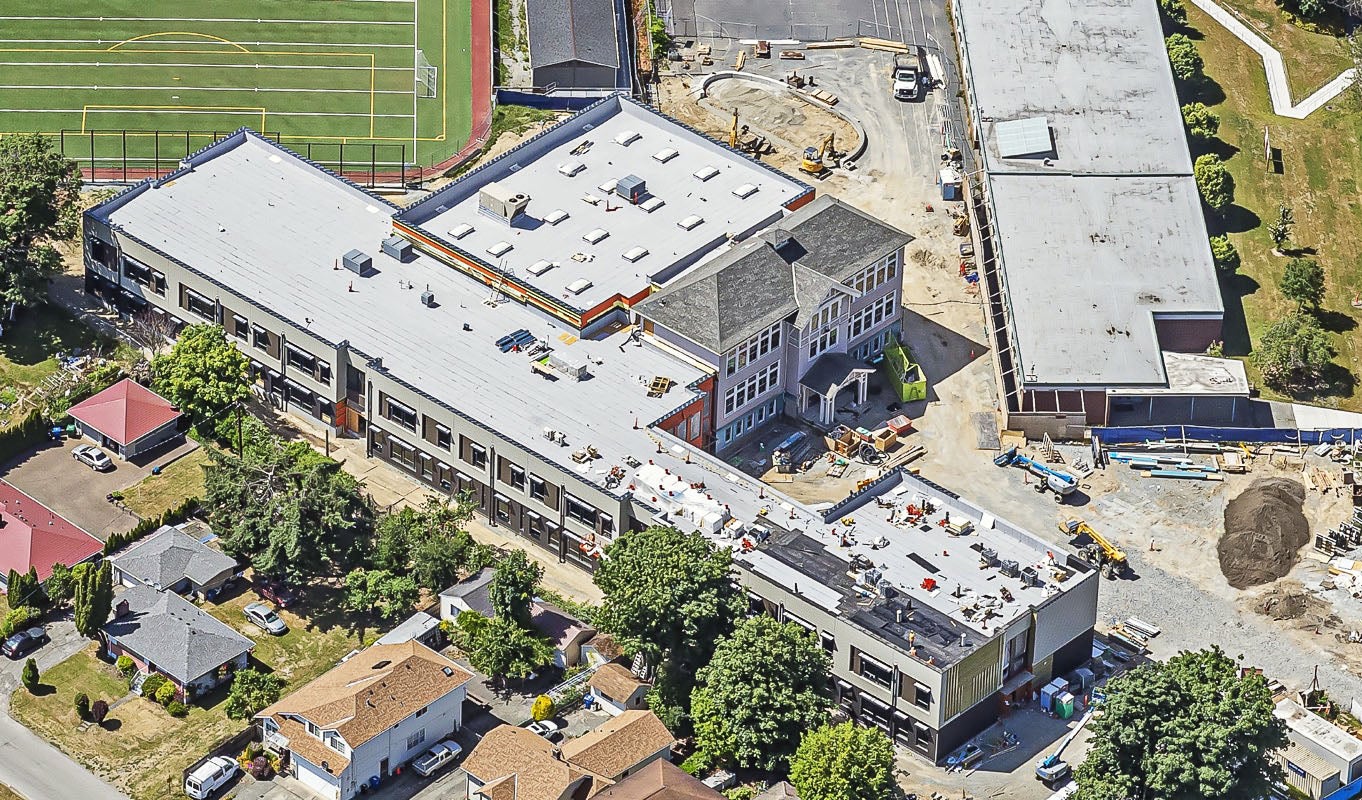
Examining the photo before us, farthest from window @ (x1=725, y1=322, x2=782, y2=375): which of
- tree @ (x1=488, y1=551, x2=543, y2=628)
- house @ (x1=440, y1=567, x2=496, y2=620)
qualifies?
house @ (x1=440, y1=567, x2=496, y2=620)

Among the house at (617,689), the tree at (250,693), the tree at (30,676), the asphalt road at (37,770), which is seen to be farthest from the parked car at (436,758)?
the tree at (30,676)

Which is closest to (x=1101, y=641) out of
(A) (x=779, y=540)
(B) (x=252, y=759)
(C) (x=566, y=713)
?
(A) (x=779, y=540)

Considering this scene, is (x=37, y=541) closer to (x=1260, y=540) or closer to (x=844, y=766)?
(x=844, y=766)

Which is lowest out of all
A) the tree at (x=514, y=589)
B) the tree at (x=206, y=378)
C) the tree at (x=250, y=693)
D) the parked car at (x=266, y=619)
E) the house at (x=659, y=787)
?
the tree at (x=250, y=693)

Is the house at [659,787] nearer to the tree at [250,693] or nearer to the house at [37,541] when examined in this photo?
the tree at [250,693]

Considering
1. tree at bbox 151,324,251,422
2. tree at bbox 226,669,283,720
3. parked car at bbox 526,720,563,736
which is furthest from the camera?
tree at bbox 151,324,251,422

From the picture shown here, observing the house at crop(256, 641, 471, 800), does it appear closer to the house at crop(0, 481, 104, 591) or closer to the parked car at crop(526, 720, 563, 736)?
the parked car at crop(526, 720, 563, 736)
